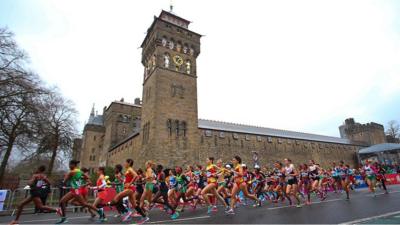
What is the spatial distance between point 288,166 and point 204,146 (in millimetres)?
25197

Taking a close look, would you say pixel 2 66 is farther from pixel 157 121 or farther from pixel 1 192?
pixel 157 121

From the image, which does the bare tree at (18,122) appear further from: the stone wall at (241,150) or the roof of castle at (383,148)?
the roof of castle at (383,148)

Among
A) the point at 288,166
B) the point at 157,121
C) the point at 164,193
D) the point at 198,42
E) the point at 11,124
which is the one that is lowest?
the point at 164,193

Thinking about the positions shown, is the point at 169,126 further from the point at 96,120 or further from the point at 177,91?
the point at 96,120

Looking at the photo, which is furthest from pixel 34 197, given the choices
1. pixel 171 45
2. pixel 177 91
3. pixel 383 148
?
pixel 383 148

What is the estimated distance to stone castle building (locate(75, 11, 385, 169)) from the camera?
30750mm

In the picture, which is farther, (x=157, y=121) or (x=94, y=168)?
(x=94, y=168)

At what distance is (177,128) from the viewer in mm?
31891

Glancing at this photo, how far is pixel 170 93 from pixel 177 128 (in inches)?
192

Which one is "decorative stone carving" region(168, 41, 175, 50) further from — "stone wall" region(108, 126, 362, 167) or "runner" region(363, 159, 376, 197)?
"runner" region(363, 159, 376, 197)

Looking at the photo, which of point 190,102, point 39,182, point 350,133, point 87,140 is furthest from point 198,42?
point 350,133

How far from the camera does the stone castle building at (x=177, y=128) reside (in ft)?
101

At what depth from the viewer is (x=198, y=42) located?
128ft

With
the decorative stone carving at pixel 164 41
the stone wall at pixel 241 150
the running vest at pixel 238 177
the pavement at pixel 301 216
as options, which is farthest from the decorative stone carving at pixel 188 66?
the pavement at pixel 301 216
